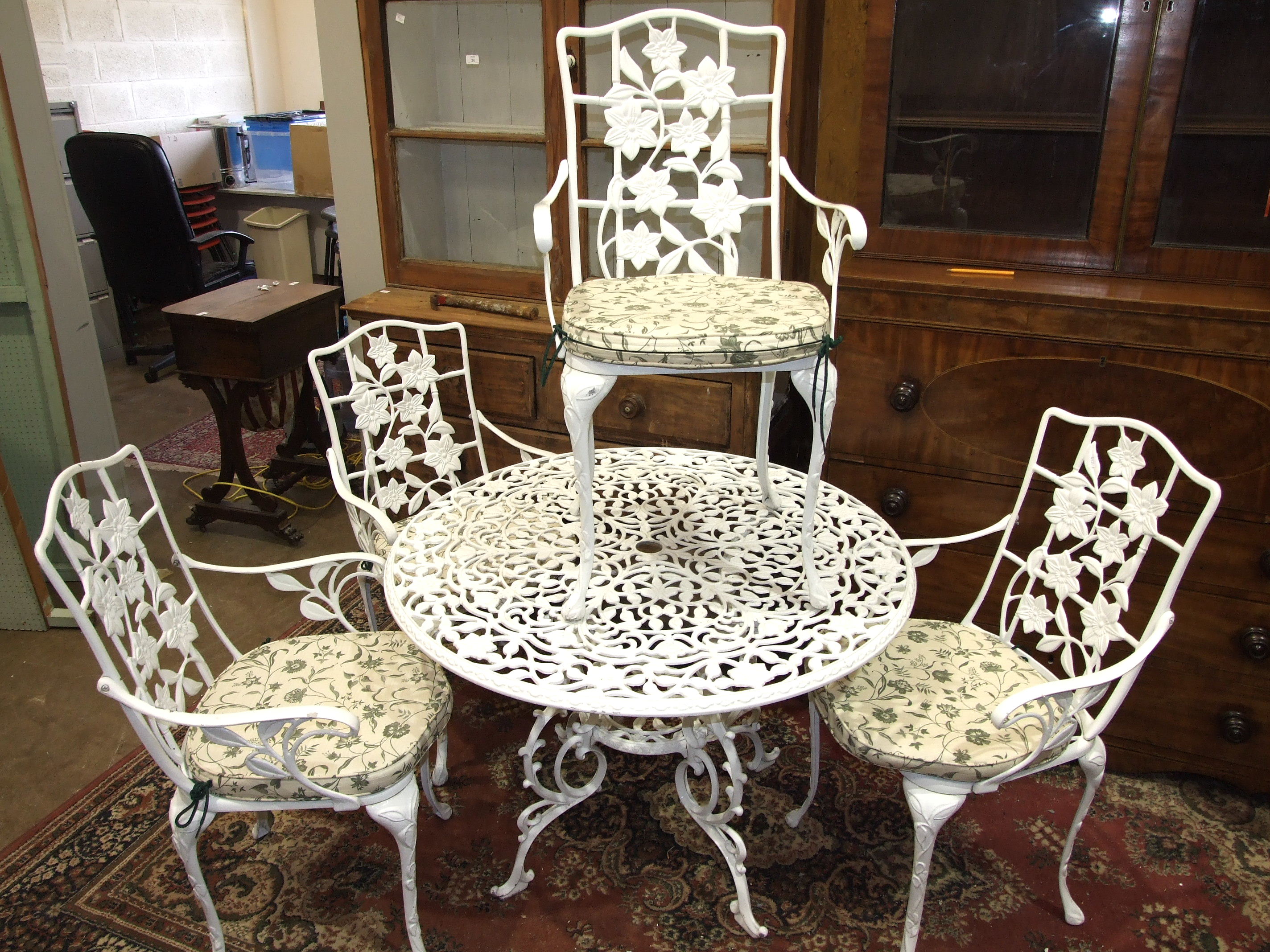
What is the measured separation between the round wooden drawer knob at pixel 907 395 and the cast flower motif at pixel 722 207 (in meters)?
0.50

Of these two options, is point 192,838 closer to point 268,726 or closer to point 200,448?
point 268,726

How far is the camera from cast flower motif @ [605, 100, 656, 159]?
190 cm

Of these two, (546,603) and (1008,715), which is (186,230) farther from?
(1008,715)

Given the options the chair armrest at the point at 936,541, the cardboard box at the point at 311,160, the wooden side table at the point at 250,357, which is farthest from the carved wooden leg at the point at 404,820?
the cardboard box at the point at 311,160

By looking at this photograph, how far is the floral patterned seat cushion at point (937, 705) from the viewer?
4.99 feet

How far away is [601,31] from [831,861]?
5.61 feet

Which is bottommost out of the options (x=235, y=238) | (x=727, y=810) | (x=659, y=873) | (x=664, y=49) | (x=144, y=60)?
(x=659, y=873)

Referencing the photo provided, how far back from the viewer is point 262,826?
196 cm

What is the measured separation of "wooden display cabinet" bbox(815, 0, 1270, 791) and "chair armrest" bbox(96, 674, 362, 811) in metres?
1.29

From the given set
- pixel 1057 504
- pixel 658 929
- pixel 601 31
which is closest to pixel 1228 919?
pixel 1057 504

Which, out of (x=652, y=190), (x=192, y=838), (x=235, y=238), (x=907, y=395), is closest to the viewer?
(x=192, y=838)

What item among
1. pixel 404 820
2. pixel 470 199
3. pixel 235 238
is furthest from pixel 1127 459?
pixel 235 238

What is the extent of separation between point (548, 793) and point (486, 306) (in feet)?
4.10

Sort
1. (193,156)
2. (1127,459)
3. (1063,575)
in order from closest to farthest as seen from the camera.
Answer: (1127,459)
(1063,575)
(193,156)
